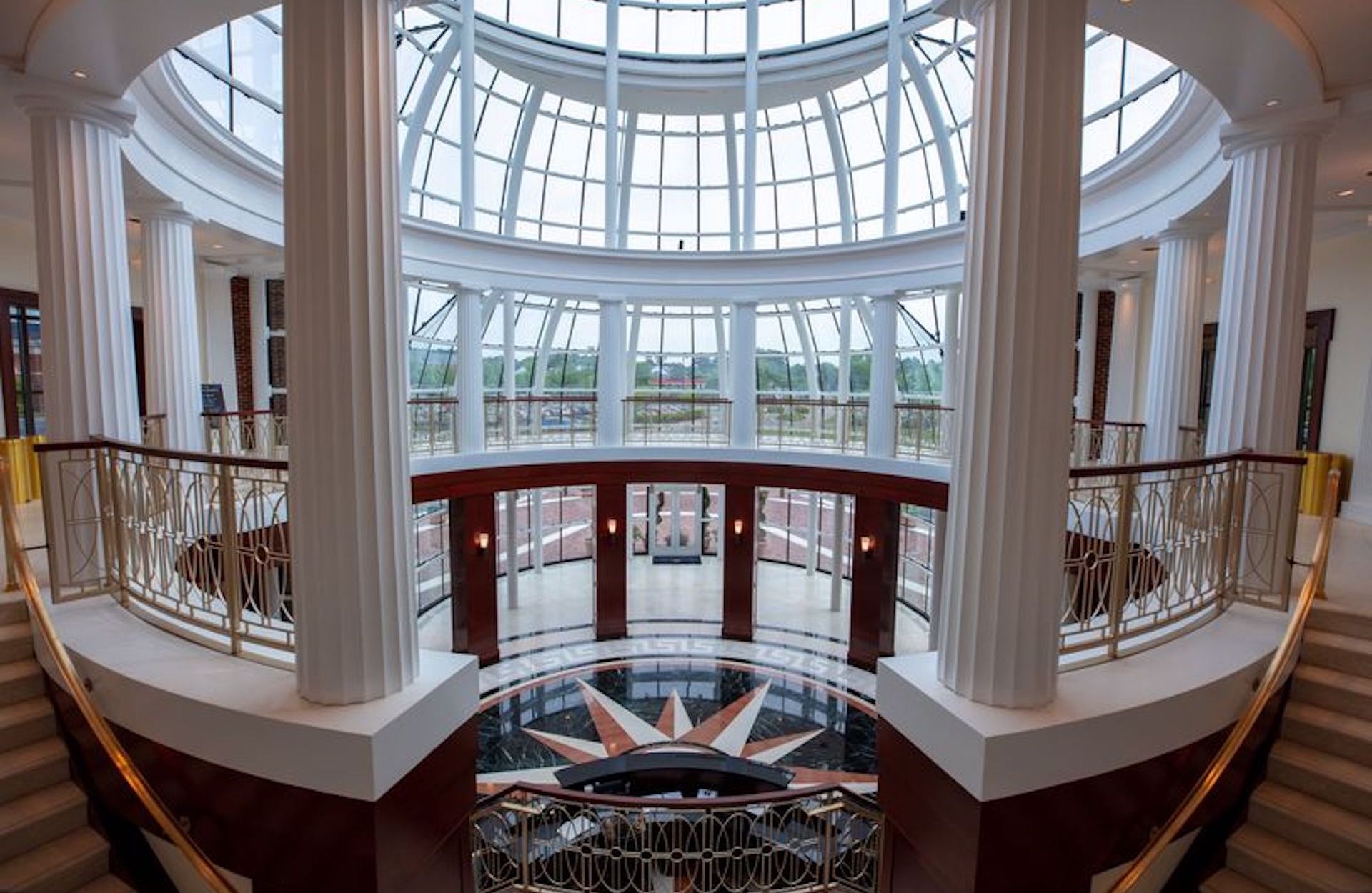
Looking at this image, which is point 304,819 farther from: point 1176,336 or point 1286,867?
point 1176,336

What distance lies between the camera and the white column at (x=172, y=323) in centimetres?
772

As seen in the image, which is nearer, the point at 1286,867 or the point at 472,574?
the point at 1286,867

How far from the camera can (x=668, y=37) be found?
15328mm

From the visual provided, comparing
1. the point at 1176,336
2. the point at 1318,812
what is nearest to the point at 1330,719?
the point at 1318,812

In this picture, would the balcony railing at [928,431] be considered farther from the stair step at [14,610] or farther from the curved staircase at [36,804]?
the stair step at [14,610]

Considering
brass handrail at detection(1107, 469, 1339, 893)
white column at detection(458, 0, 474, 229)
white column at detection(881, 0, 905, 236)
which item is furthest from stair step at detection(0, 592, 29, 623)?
white column at detection(881, 0, 905, 236)

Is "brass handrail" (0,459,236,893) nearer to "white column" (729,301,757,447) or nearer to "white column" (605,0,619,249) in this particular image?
"white column" (729,301,757,447)

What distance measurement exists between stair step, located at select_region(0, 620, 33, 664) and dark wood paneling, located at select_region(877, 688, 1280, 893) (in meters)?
5.27

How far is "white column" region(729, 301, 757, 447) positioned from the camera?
12719 millimetres

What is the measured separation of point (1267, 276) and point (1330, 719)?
129 inches

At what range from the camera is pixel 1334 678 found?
414cm

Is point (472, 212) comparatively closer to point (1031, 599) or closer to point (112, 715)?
point (112, 715)

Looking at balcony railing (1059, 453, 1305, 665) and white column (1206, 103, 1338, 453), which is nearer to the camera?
balcony railing (1059, 453, 1305, 665)

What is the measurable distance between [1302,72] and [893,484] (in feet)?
24.4
